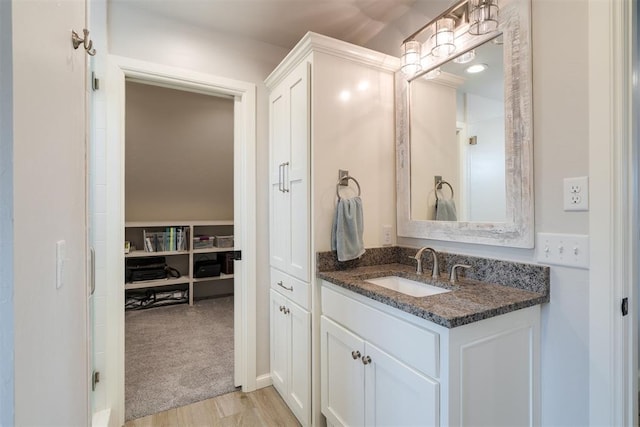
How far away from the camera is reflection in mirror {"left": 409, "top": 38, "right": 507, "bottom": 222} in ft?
4.66

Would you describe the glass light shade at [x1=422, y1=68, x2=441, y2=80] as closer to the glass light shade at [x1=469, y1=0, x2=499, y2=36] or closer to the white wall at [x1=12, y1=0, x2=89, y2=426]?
the glass light shade at [x1=469, y1=0, x2=499, y2=36]

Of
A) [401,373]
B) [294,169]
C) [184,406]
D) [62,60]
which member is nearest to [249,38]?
[294,169]

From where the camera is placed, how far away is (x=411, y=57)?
176 cm

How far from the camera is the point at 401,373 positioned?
3.81ft

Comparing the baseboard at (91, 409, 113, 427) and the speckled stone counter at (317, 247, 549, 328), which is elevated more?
the speckled stone counter at (317, 247, 549, 328)

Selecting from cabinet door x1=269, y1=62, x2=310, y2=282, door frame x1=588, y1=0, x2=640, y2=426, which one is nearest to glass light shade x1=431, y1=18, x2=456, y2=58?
door frame x1=588, y1=0, x2=640, y2=426

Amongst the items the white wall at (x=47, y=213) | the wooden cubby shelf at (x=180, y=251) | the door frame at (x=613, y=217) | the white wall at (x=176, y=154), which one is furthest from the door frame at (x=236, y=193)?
the wooden cubby shelf at (x=180, y=251)

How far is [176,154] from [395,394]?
374 centimetres

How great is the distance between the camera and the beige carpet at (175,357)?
2092 millimetres

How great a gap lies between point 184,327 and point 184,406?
149 cm

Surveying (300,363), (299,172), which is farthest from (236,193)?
(300,363)

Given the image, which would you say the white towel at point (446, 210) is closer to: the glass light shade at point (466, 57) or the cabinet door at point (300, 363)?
the glass light shade at point (466, 57)

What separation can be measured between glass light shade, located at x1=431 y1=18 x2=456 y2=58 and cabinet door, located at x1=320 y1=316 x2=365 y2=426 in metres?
1.50

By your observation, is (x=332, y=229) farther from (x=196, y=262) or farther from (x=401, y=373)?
(x=196, y=262)
